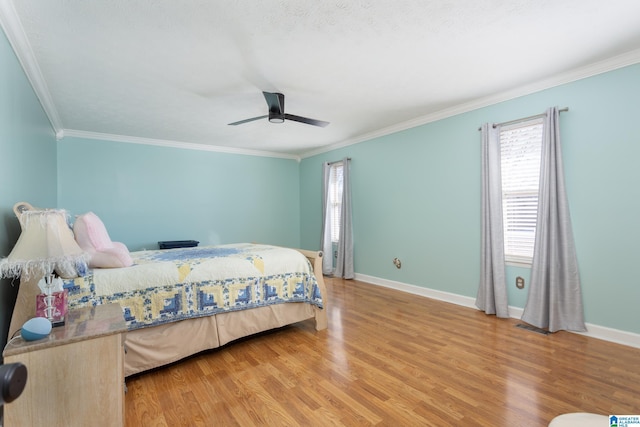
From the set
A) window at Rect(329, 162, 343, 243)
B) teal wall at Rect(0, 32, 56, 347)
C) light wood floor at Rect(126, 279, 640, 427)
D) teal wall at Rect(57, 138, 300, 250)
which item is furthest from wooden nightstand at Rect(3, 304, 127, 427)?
window at Rect(329, 162, 343, 243)

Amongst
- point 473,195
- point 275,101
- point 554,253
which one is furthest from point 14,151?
point 554,253

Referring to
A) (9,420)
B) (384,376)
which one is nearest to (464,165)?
(384,376)

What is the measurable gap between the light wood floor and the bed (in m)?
0.19

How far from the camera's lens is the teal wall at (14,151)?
74.2 inches

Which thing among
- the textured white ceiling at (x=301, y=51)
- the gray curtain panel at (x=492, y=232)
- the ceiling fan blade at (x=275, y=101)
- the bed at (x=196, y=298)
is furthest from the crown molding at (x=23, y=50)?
the gray curtain panel at (x=492, y=232)

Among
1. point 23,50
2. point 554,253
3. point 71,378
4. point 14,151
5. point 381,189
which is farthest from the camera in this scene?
point 381,189

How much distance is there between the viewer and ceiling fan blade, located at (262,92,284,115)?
3.02 meters

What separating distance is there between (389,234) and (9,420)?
14.1 feet

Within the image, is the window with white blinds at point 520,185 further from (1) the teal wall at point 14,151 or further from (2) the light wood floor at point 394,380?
(1) the teal wall at point 14,151

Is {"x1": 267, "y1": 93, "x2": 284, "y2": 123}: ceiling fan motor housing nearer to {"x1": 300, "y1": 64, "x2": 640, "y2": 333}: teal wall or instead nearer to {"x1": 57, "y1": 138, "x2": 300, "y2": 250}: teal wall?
{"x1": 300, "y1": 64, "x2": 640, "y2": 333}: teal wall

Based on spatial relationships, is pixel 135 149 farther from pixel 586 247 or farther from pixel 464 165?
pixel 586 247

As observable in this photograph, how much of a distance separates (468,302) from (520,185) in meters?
1.52

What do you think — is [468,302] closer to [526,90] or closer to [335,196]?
[526,90]

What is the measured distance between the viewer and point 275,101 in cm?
306
